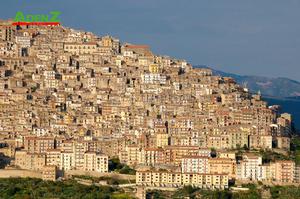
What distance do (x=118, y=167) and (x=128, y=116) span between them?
627 centimetres

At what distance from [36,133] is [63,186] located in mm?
7848

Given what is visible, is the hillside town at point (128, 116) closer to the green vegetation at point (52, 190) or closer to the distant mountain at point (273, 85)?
the green vegetation at point (52, 190)

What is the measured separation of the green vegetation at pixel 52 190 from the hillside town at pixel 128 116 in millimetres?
1208

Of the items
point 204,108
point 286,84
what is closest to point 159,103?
point 204,108

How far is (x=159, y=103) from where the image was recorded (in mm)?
75312

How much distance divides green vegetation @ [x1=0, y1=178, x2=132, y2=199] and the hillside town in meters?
1.21

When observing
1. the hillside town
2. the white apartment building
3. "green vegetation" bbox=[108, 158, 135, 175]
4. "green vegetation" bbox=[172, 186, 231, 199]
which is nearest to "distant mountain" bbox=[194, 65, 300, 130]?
the hillside town

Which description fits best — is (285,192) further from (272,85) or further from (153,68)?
(272,85)

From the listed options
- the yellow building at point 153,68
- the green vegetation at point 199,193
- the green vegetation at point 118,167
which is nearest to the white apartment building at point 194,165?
the green vegetation at point 199,193

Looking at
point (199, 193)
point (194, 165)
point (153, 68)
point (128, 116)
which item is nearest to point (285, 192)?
point (199, 193)

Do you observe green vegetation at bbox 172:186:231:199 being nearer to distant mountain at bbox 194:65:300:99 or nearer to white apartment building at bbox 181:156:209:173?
white apartment building at bbox 181:156:209:173

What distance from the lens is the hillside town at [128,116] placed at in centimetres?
6673

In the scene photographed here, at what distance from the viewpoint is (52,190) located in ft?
208

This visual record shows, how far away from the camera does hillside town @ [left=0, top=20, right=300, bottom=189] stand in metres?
66.7
